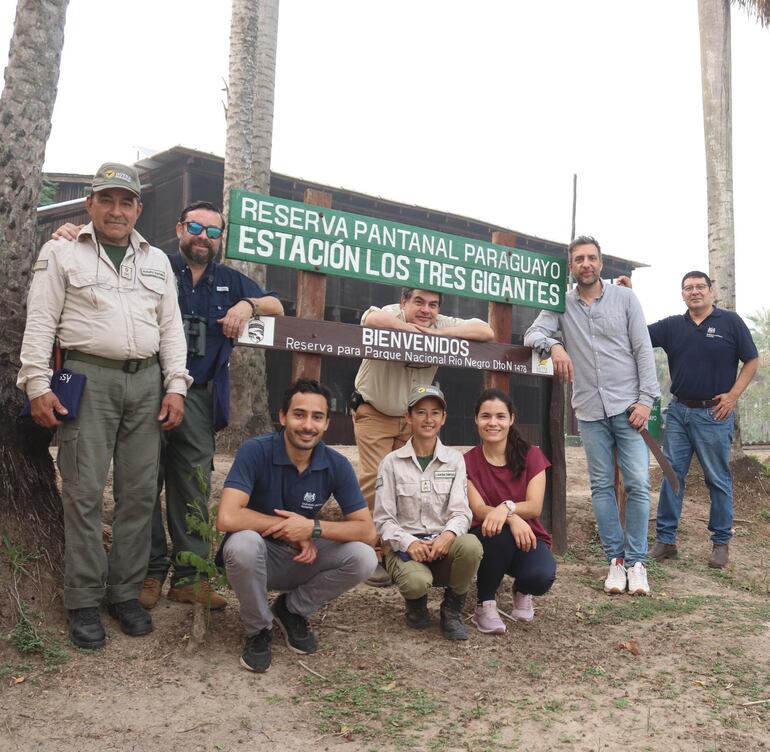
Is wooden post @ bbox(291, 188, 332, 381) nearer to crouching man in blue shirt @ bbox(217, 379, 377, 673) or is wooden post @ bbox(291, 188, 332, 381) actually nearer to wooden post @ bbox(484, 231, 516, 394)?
crouching man in blue shirt @ bbox(217, 379, 377, 673)

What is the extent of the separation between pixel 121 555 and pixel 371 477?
1.73 m

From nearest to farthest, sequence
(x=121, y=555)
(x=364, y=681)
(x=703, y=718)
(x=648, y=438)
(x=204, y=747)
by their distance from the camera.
Answer: (x=204, y=747) < (x=703, y=718) < (x=364, y=681) < (x=121, y=555) < (x=648, y=438)

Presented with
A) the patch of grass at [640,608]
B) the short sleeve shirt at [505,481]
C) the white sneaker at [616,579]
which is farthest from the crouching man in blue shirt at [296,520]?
the white sneaker at [616,579]

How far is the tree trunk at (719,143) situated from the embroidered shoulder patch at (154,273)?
7721mm

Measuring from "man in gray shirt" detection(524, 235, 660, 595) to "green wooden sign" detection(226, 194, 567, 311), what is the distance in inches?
22.6

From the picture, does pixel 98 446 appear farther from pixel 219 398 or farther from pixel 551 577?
pixel 551 577

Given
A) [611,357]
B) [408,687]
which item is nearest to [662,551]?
[611,357]

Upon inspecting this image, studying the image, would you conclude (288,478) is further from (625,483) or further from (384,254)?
(625,483)

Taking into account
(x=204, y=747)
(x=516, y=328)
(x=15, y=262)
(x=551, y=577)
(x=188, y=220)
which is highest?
(x=516, y=328)

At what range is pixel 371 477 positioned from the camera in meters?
4.84

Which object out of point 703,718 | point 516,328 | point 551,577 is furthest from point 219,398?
point 516,328

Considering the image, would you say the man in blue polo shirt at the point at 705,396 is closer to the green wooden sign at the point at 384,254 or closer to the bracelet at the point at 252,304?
the green wooden sign at the point at 384,254

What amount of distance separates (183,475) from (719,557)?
14.2 feet

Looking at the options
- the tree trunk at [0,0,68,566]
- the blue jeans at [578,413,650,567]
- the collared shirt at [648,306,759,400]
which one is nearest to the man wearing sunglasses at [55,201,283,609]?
the tree trunk at [0,0,68,566]
